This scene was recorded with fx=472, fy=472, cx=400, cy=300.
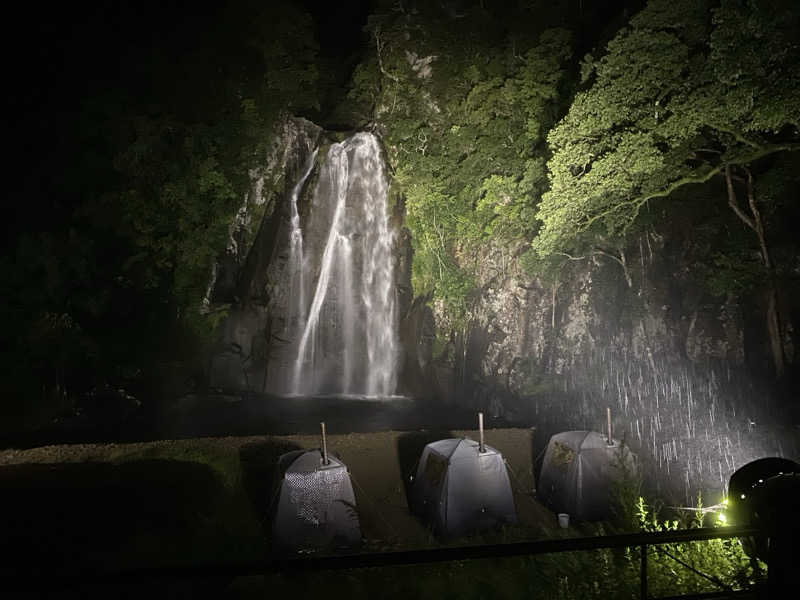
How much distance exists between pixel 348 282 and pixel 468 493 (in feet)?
60.9

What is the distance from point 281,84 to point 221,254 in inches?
429

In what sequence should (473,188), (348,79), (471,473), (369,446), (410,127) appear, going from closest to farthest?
(471,473)
(369,446)
(473,188)
(410,127)
(348,79)

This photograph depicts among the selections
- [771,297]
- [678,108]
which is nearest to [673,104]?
[678,108]

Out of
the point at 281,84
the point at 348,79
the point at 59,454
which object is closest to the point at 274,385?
the point at 59,454

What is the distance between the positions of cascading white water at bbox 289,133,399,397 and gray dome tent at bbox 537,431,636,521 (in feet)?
53.1

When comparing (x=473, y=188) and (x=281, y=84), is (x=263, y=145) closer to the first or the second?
(x=281, y=84)

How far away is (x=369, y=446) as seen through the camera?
13531mm

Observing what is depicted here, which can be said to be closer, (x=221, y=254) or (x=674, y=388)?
(x=674, y=388)

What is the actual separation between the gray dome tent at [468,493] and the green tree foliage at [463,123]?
13.2m

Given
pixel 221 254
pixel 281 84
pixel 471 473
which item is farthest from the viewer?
pixel 281 84

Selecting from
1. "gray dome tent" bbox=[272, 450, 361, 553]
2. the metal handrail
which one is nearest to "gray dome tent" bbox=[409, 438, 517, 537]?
"gray dome tent" bbox=[272, 450, 361, 553]

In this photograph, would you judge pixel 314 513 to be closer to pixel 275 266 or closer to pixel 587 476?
pixel 587 476

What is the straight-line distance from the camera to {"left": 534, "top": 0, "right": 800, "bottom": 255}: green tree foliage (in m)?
9.89

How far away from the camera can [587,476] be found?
9930mm
